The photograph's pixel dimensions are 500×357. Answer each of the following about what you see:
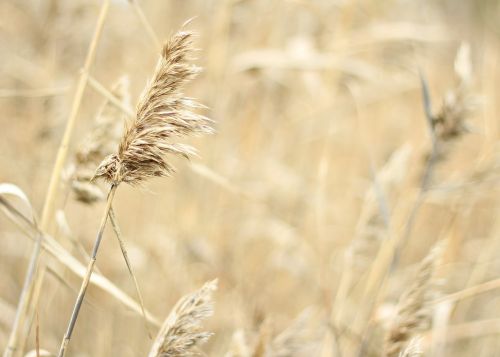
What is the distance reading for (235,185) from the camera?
1.16 m

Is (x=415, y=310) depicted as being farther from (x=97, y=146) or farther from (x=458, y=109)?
(x=97, y=146)

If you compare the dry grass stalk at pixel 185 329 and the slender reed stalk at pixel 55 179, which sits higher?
the slender reed stalk at pixel 55 179

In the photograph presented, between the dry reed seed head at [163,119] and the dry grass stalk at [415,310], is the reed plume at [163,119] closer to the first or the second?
the dry reed seed head at [163,119]

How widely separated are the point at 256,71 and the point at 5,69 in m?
0.82

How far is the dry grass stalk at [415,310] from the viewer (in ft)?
2.85

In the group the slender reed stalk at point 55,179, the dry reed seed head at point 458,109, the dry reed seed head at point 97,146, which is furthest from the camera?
the dry reed seed head at point 458,109

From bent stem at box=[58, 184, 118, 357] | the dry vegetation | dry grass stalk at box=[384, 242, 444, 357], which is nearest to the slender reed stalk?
the dry vegetation

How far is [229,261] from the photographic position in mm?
1778

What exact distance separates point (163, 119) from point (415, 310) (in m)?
0.52

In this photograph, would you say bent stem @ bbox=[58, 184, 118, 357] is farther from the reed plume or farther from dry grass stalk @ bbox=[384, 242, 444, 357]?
dry grass stalk @ bbox=[384, 242, 444, 357]

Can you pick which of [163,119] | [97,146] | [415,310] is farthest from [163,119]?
[415,310]

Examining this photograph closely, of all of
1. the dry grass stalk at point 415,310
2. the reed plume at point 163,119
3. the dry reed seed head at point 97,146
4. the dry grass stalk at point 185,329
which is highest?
the dry reed seed head at point 97,146

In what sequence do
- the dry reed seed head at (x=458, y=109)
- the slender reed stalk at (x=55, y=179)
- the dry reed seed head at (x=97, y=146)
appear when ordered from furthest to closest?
1. the dry reed seed head at (x=458, y=109)
2. the dry reed seed head at (x=97, y=146)
3. the slender reed stalk at (x=55, y=179)

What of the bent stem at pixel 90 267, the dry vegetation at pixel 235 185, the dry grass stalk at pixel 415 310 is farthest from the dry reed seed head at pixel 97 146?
the dry grass stalk at pixel 415 310
